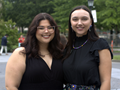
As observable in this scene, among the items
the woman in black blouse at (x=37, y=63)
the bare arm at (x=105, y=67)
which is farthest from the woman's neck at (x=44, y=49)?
the bare arm at (x=105, y=67)

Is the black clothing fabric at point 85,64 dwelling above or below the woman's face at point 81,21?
below

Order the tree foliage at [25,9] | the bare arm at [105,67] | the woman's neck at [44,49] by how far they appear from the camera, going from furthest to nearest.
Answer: the tree foliage at [25,9] → the woman's neck at [44,49] → the bare arm at [105,67]

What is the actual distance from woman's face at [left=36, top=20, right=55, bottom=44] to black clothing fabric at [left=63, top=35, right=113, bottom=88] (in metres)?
0.41

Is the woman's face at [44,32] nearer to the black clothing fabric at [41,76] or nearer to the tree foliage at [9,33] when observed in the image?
the black clothing fabric at [41,76]

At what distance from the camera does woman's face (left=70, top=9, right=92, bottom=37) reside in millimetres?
2238

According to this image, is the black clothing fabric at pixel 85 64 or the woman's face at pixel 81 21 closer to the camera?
the black clothing fabric at pixel 85 64

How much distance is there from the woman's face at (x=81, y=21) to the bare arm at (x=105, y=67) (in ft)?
1.27

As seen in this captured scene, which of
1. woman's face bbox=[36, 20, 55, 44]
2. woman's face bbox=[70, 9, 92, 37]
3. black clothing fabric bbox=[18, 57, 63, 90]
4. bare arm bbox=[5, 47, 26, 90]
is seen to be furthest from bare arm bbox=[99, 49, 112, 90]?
bare arm bbox=[5, 47, 26, 90]

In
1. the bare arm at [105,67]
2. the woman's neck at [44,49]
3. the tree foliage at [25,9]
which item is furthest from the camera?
the tree foliage at [25,9]

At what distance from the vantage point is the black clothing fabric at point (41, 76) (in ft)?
7.32

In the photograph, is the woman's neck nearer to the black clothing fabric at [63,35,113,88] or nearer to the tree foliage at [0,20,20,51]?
the black clothing fabric at [63,35,113,88]

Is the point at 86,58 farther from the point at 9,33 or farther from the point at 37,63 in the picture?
the point at 9,33

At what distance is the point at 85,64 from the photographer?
2145mm

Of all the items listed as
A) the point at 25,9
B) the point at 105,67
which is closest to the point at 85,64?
the point at 105,67
